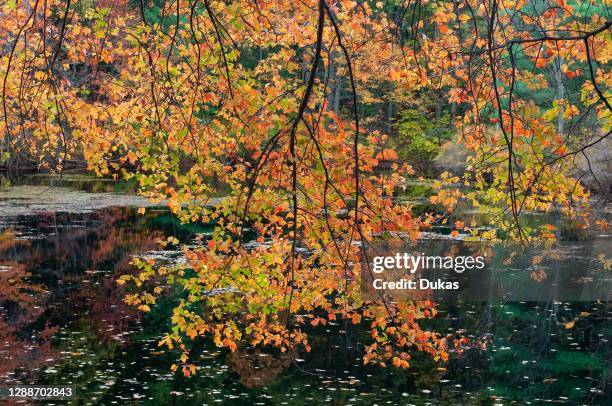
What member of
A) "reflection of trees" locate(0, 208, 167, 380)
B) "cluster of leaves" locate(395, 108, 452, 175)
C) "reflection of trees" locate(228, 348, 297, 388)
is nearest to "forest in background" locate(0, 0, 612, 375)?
"reflection of trees" locate(228, 348, 297, 388)

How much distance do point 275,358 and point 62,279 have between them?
6.10m

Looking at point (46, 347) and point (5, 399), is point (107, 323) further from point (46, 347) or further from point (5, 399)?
point (5, 399)

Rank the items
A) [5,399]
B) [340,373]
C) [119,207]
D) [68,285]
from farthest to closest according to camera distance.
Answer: [119,207], [68,285], [340,373], [5,399]

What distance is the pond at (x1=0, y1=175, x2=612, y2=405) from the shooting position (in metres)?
10.5

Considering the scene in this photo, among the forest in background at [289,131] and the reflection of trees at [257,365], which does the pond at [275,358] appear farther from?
the forest in background at [289,131]

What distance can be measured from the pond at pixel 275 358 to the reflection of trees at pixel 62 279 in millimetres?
36

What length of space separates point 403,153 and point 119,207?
1643 centimetres

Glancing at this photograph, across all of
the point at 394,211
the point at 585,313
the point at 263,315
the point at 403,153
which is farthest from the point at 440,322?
the point at 403,153

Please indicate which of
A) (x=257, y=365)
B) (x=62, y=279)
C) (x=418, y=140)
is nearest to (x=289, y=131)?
(x=257, y=365)

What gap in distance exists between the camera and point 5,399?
10.1m

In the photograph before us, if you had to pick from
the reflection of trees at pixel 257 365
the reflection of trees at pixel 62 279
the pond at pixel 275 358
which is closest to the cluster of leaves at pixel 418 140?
the reflection of trees at pixel 62 279

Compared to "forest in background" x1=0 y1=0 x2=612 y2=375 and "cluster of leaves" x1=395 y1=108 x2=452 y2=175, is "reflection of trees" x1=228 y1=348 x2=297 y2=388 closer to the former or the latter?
"forest in background" x1=0 y1=0 x2=612 y2=375

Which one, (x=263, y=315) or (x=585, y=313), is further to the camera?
(x=585, y=313)

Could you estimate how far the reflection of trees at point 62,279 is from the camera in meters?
12.6
